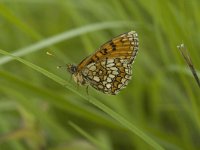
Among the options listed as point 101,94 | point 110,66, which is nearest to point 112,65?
point 110,66

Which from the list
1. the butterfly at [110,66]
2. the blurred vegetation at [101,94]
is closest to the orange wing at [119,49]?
the butterfly at [110,66]

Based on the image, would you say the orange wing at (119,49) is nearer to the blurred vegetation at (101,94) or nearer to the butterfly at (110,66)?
the butterfly at (110,66)

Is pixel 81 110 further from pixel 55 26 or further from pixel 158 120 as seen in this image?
pixel 55 26

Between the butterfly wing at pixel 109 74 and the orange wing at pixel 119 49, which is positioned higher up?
the orange wing at pixel 119 49

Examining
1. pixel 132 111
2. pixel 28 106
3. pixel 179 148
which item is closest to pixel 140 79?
pixel 132 111

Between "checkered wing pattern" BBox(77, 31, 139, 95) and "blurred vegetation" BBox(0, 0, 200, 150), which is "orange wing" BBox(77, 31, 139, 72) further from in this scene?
"blurred vegetation" BBox(0, 0, 200, 150)

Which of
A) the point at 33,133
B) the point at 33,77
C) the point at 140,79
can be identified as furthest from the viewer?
the point at 33,77

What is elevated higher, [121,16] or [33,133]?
[121,16]

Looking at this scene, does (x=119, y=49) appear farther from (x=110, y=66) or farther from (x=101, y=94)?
(x=101, y=94)
